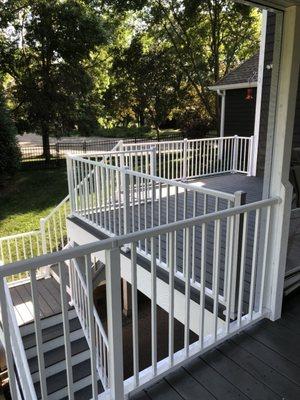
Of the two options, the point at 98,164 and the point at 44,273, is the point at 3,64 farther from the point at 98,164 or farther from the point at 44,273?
the point at 98,164

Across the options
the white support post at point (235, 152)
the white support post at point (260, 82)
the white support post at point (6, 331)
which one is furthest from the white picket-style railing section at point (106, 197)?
the white support post at point (235, 152)

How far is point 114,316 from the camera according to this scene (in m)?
1.69

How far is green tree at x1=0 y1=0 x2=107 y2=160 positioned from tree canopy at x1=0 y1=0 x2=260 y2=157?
3cm

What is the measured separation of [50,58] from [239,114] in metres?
6.84

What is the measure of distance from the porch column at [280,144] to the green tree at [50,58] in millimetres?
10126

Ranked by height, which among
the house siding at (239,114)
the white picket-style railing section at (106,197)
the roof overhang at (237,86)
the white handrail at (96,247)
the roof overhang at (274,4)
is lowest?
the white picket-style railing section at (106,197)

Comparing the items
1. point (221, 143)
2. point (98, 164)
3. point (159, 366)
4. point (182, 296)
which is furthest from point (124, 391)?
point (221, 143)

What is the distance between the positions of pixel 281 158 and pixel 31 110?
1136cm

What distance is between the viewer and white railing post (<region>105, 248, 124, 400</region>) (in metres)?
1.64

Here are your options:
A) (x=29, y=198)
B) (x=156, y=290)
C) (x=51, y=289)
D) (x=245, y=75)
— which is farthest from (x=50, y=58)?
(x=156, y=290)

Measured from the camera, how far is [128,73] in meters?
15.5

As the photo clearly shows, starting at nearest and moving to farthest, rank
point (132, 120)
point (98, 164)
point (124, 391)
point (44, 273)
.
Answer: point (124, 391), point (98, 164), point (44, 273), point (132, 120)

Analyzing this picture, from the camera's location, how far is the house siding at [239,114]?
10016 mm

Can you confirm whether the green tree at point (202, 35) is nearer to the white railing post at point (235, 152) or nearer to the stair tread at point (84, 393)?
the white railing post at point (235, 152)
